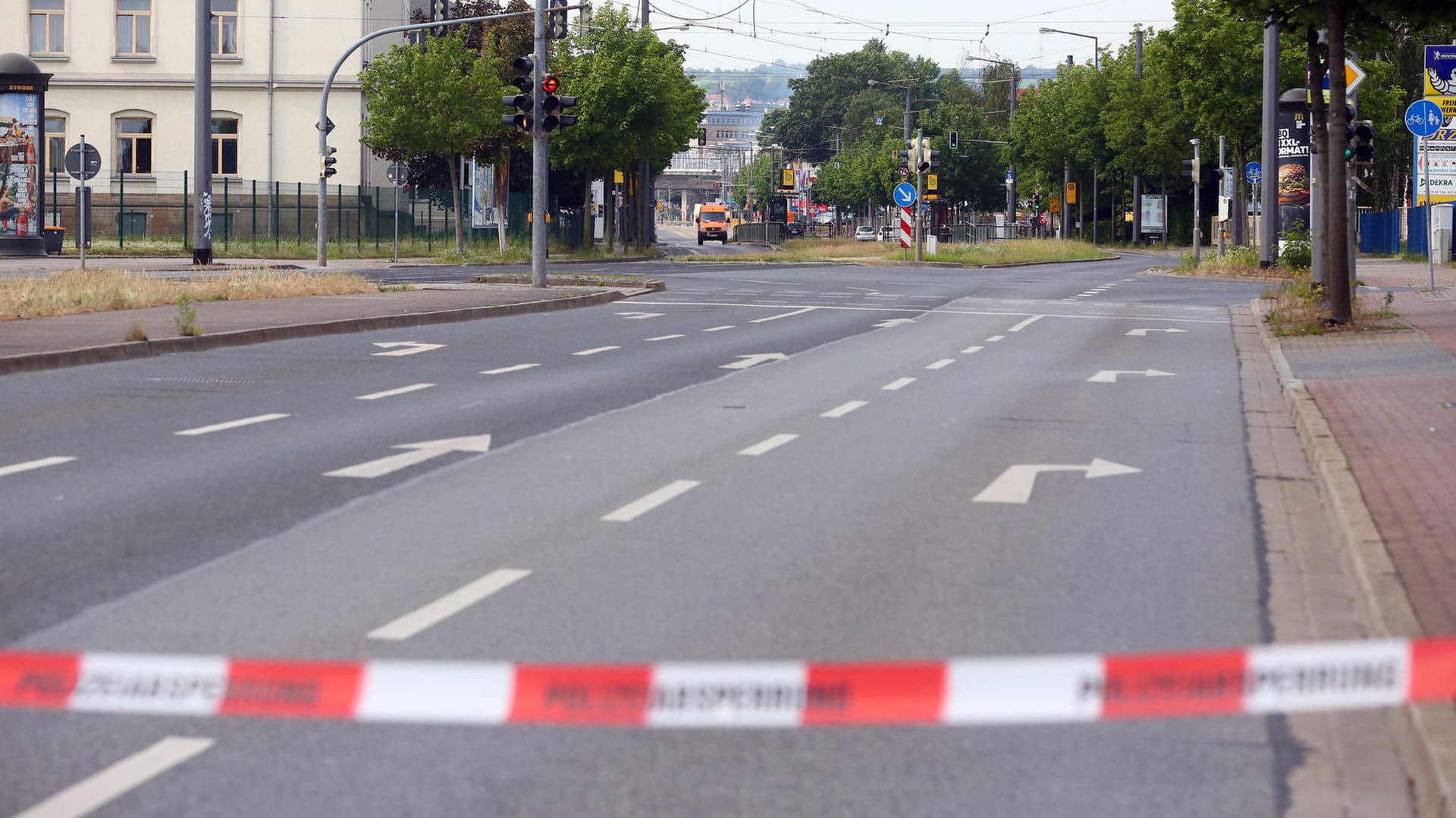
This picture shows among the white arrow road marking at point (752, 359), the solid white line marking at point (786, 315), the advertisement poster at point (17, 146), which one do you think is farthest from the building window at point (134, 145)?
the white arrow road marking at point (752, 359)

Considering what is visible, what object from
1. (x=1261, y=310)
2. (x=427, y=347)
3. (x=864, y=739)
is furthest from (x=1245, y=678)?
(x=1261, y=310)

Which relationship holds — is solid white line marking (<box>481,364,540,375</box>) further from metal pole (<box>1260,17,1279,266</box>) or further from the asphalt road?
metal pole (<box>1260,17,1279,266</box>)

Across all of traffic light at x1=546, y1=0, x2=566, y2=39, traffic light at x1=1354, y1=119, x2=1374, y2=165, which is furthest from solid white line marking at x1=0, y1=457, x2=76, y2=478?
traffic light at x1=546, y1=0, x2=566, y2=39

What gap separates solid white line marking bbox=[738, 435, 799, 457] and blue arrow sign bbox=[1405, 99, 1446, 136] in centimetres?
1735

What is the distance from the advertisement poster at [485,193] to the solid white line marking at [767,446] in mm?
47044

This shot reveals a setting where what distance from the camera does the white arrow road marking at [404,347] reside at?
17.4 meters

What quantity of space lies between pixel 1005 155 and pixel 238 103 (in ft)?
170

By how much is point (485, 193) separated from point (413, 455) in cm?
5045

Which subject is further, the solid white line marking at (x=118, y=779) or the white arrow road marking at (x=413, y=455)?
the white arrow road marking at (x=413, y=455)

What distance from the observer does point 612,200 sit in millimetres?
64625

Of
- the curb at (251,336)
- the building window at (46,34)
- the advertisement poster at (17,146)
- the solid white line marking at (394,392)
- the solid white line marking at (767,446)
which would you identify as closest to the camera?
the solid white line marking at (767,446)

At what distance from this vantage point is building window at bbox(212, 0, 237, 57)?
194ft

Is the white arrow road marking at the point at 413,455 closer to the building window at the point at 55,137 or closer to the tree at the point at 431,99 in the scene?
the tree at the point at 431,99

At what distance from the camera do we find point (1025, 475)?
982cm
